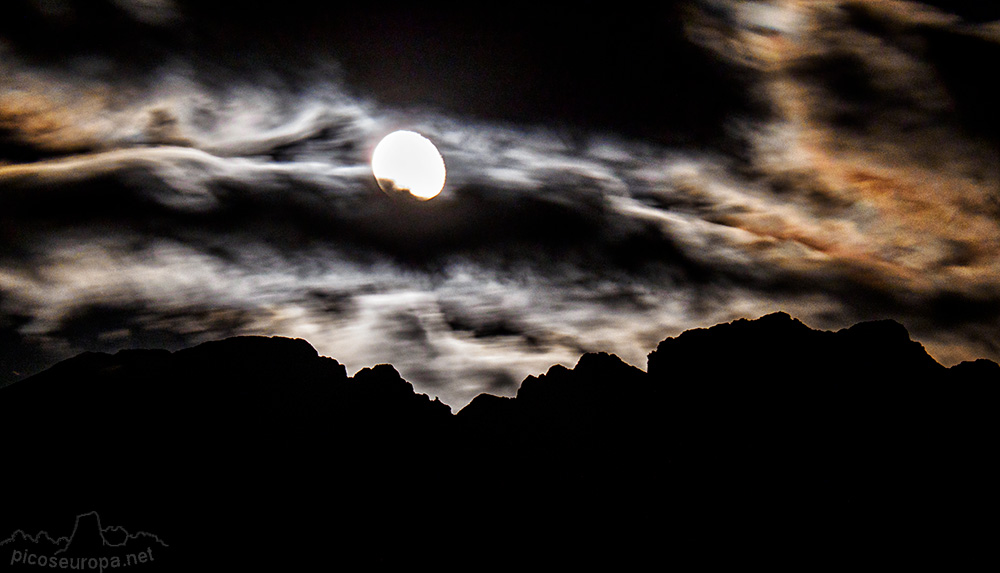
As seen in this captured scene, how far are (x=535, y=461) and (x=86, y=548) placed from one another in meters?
102

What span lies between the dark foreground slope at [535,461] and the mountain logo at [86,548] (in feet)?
5.04

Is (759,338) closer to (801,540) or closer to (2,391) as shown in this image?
(801,540)

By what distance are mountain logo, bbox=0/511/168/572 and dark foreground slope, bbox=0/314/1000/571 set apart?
154cm

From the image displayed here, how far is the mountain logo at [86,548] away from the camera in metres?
73.2

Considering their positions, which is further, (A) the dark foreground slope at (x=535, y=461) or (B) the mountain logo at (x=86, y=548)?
(A) the dark foreground slope at (x=535, y=461)

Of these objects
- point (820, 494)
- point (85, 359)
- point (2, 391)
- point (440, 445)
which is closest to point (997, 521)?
point (820, 494)

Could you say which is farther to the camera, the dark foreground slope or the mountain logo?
the dark foreground slope

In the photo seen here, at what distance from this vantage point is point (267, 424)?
402 feet

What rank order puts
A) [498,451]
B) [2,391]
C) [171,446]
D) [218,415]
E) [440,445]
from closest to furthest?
1. [171,446]
2. [218,415]
3. [2,391]
4. [440,445]
5. [498,451]

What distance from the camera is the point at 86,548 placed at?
281ft

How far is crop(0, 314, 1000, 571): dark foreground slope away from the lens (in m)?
102

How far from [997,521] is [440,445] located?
121m

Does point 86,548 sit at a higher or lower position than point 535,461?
higher

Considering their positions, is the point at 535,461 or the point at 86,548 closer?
the point at 86,548
